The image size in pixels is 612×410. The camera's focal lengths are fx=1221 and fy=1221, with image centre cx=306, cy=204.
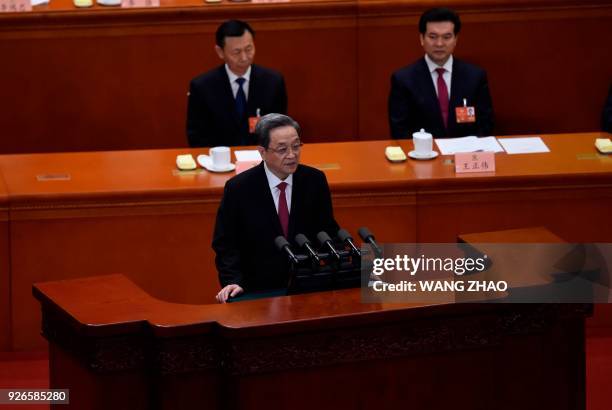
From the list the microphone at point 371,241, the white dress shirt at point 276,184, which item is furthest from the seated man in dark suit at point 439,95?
the microphone at point 371,241

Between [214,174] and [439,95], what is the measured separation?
4.59 ft

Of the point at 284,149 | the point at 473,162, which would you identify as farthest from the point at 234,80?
the point at 284,149

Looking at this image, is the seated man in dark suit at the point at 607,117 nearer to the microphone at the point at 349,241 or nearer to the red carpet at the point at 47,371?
the red carpet at the point at 47,371

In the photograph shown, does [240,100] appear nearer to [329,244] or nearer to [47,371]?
[47,371]

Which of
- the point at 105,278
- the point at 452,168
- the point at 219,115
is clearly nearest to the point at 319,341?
the point at 105,278

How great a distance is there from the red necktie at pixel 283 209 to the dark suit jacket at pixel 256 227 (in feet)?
0.13

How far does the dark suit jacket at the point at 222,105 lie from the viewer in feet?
19.9

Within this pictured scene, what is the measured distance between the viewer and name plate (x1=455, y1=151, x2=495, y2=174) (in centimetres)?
520

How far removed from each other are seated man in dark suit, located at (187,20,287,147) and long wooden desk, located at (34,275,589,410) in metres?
2.39

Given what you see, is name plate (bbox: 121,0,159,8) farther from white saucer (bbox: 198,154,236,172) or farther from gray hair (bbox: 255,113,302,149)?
gray hair (bbox: 255,113,302,149)

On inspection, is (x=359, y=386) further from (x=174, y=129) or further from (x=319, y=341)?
(x=174, y=129)

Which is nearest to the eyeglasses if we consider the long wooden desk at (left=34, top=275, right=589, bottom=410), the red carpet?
the long wooden desk at (left=34, top=275, right=589, bottom=410)

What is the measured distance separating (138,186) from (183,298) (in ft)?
1.63

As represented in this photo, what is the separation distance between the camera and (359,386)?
352 centimetres
